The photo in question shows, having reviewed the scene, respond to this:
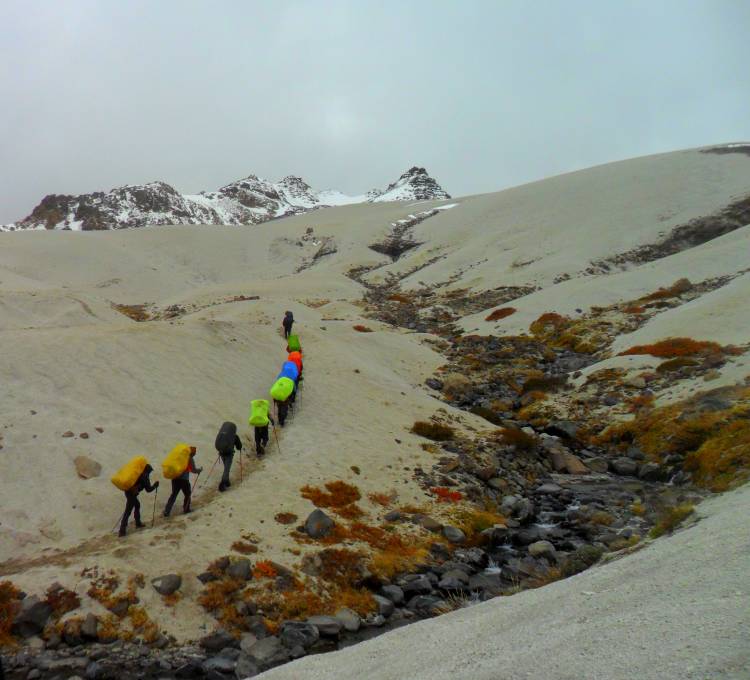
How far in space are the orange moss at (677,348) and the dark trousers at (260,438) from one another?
19577mm

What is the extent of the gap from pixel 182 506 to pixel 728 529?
11.6 meters

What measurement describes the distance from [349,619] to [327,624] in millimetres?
511

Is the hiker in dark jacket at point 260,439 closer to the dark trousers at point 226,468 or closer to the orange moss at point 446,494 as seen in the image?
the dark trousers at point 226,468

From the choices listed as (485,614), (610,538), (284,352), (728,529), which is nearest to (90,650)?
(485,614)

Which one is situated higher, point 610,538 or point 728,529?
point 728,529

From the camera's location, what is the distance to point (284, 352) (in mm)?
27469

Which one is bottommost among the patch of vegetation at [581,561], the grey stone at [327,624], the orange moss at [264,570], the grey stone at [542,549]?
the grey stone at [542,549]

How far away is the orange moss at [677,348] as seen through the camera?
25203 millimetres

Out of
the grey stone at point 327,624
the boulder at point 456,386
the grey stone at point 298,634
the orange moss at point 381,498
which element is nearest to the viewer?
the grey stone at point 298,634

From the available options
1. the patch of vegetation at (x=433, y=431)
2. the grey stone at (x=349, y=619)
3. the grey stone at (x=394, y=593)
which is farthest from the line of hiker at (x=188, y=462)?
the grey stone at (x=394, y=593)

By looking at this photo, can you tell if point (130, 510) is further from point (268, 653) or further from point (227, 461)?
point (268, 653)

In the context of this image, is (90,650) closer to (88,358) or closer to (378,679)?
(378,679)

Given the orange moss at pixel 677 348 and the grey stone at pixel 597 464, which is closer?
the grey stone at pixel 597 464

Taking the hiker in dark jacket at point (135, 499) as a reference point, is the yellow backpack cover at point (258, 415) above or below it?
above
